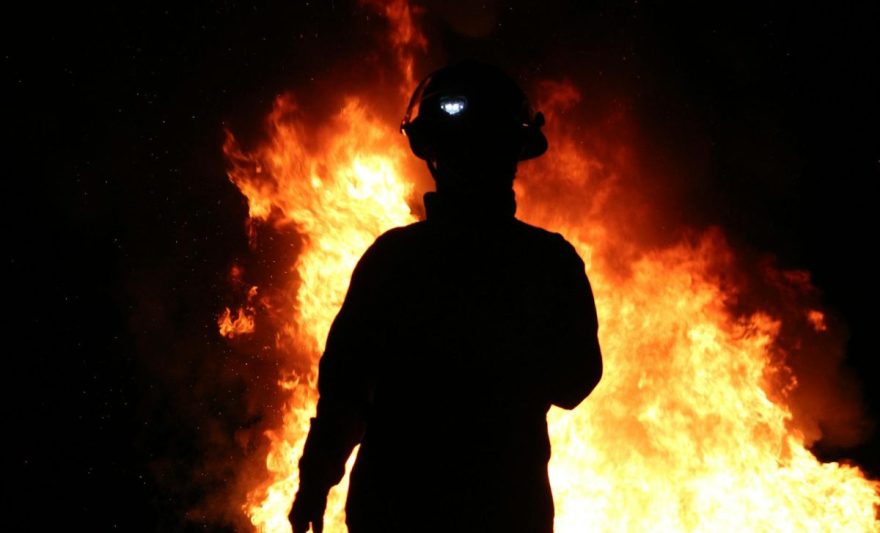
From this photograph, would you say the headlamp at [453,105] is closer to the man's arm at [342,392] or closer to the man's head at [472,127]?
the man's head at [472,127]

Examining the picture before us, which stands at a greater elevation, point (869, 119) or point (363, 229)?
point (869, 119)

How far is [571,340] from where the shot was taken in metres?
1.75

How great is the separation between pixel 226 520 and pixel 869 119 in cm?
832

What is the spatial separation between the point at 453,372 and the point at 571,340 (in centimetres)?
44

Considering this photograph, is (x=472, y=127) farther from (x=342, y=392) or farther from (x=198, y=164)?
(x=198, y=164)

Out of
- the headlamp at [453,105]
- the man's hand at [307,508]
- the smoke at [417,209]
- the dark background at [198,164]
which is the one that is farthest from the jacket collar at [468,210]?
the dark background at [198,164]

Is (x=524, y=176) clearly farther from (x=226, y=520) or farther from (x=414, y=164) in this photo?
(x=226, y=520)

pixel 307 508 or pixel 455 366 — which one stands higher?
pixel 455 366

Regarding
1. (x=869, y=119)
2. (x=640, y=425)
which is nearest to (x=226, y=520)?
(x=640, y=425)

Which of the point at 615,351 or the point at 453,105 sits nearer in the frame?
the point at 453,105

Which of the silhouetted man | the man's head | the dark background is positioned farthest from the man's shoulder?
the dark background

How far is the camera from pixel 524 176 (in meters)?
5.67

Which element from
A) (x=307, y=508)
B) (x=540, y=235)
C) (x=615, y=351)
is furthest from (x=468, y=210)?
(x=615, y=351)

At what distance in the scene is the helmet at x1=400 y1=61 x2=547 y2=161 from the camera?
6.22 feet
